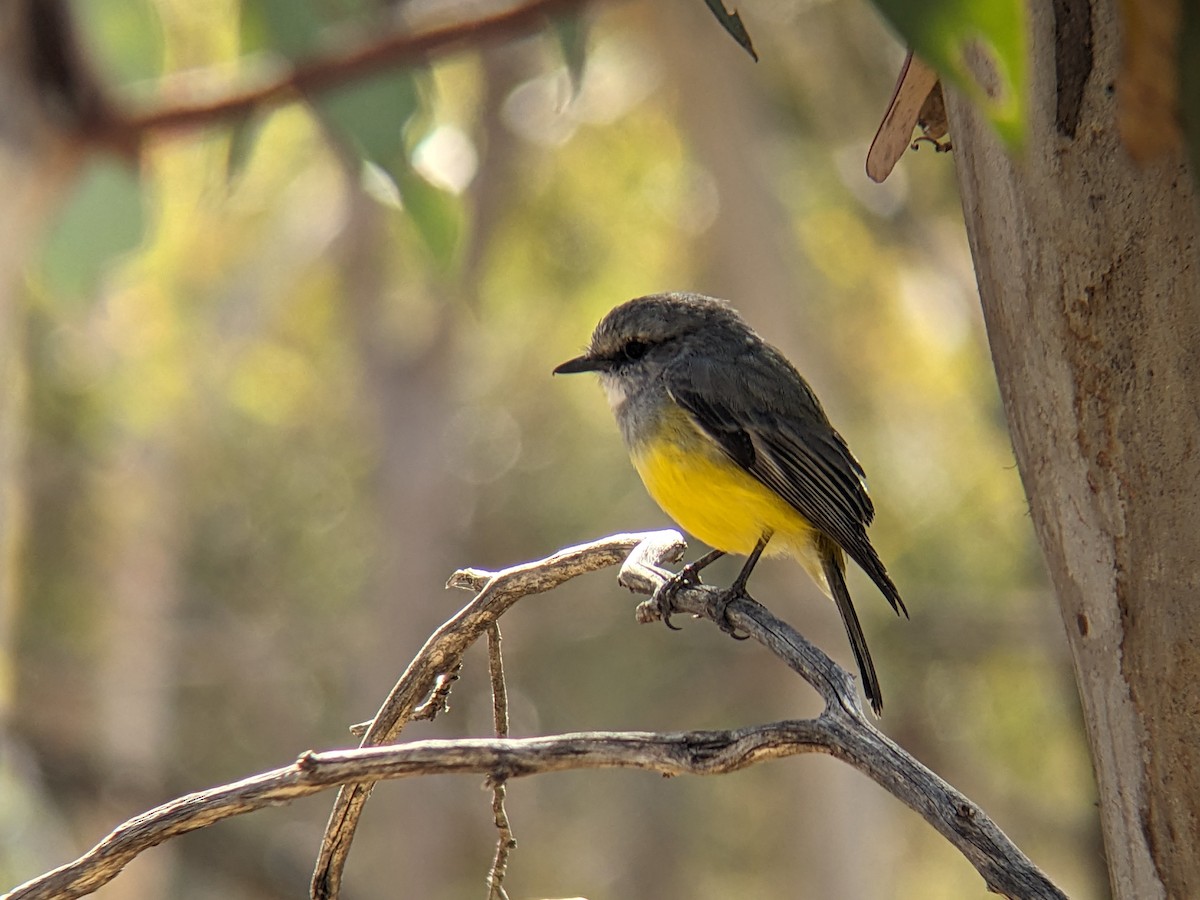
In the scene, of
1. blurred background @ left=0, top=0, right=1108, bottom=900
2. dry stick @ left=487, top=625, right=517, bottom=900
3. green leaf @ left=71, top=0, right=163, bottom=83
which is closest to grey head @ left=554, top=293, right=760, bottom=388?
blurred background @ left=0, top=0, right=1108, bottom=900

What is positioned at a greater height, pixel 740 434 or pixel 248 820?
pixel 740 434

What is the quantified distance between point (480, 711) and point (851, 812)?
3.93 m

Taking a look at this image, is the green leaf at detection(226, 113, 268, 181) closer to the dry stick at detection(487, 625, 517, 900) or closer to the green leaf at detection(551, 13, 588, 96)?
the green leaf at detection(551, 13, 588, 96)

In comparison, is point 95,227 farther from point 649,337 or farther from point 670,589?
point 670,589

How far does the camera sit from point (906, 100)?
178 centimetres

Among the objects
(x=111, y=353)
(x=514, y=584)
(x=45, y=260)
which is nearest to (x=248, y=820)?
(x=111, y=353)

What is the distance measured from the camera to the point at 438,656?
183 centimetres

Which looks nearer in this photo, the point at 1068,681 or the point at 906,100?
the point at 906,100

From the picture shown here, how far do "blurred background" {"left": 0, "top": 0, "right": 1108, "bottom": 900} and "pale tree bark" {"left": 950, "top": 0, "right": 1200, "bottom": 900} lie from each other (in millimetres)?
2824

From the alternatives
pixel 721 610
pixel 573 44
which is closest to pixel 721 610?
pixel 721 610

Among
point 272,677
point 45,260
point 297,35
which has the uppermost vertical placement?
point 297,35

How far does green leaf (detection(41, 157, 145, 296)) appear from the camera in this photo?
485cm

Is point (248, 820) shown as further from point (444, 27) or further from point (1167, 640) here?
point (1167, 640)

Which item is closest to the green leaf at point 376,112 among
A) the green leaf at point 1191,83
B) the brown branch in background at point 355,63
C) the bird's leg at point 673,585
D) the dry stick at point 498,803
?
the brown branch in background at point 355,63
